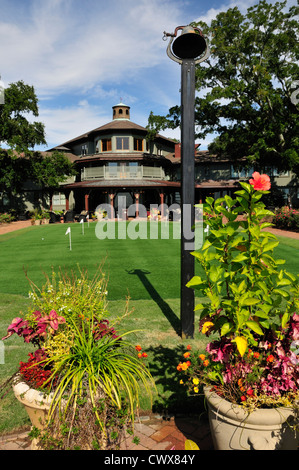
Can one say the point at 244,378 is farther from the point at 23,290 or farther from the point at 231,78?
the point at 231,78

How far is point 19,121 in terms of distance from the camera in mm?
30594

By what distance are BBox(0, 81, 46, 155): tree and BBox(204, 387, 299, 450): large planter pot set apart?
31.2 meters

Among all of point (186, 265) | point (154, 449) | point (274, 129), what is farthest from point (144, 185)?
point (154, 449)

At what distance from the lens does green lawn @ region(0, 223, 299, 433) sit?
4.29 metres

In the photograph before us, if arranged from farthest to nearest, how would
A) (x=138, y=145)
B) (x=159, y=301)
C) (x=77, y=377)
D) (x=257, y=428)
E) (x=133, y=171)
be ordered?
Result: (x=138, y=145) < (x=133, y=171) < (x=159, y=301) < (x=77, y=377) < (x=257, y=428)

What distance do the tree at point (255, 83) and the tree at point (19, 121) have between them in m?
15.9

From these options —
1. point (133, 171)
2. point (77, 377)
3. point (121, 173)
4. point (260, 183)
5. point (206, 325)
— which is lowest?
point (77, 377)

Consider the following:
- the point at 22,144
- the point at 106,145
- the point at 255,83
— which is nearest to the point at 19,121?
the point at 22,144

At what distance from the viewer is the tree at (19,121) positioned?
1152 inches

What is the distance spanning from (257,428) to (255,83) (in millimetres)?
30749

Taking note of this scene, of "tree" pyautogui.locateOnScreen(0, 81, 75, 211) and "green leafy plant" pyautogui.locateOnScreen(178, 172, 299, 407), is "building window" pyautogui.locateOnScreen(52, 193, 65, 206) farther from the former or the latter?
"green leafy plant" pyautogui.locateOnScreen(178, 172, 299, 407)

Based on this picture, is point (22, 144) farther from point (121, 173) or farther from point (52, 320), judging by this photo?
point (52, 320)

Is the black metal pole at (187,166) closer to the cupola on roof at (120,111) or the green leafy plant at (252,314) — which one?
the green leafy plant at (252,314)
